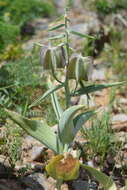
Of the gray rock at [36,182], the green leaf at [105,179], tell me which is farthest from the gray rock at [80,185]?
the green leaf at [105,179]

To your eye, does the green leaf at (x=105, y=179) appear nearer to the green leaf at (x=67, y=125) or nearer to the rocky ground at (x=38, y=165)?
the rocky ground at (x=38, y=165)

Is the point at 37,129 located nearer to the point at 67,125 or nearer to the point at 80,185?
the point at 67,125

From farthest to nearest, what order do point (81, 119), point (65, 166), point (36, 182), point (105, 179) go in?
point (36, 182) < point (81, 119) < point (105, 179) < point (65, 166)

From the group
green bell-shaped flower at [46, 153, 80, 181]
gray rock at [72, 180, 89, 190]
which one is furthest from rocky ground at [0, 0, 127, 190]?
green bell-shaped flower at [46, 153, 80, 181]

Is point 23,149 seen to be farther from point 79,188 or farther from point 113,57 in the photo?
point 113,57

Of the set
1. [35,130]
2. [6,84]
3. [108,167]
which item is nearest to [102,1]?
[6,84]

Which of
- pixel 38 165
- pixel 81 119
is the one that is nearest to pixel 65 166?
pixel 81 119

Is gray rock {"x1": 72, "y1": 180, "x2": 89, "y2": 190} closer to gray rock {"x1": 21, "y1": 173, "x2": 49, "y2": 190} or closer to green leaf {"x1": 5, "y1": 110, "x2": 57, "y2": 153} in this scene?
gray rock {"x1": 21, "y1": 173, "x2": 49, "y2": 190}
